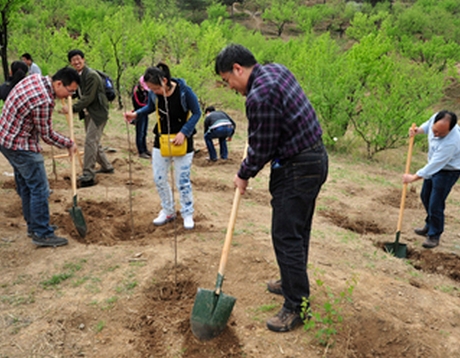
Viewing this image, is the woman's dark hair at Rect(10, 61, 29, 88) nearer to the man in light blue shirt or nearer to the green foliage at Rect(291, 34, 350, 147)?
the man in light blue shirt

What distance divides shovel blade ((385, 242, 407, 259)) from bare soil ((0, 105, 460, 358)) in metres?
0.16

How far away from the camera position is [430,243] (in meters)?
5.22

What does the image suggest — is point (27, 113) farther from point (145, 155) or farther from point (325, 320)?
point (145, 155)

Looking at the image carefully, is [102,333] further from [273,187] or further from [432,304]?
[432,304]

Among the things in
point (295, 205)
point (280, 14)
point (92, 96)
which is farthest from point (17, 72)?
point (280, 14)

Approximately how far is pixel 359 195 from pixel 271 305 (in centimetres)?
498

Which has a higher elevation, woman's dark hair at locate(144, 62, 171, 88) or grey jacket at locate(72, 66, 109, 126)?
woman's dark hair at locate(144, 62, 171, 88)

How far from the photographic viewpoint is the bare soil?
2.78m

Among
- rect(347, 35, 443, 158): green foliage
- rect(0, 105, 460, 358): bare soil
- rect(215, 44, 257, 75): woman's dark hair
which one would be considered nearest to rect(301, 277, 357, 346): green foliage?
rect(0, 105, 460, 358): bare soil

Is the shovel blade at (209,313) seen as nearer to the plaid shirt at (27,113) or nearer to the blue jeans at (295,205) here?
the blue jeans at (295,205)

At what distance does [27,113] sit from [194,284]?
2221 mm

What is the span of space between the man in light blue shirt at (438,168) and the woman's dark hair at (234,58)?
285 centimetres

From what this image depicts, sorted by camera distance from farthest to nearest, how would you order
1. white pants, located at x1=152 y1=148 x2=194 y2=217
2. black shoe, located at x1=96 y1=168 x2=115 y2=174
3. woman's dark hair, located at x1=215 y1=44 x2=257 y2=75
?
1. black shoe, located at x1=96 y1=168 x2=115 y2=174
2. white pants, located at x1=152 y1=148 x2=194 y2=217
3. woman's dark hair, located at x1=215 y1=44 x2=257 y2=75

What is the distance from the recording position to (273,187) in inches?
106
